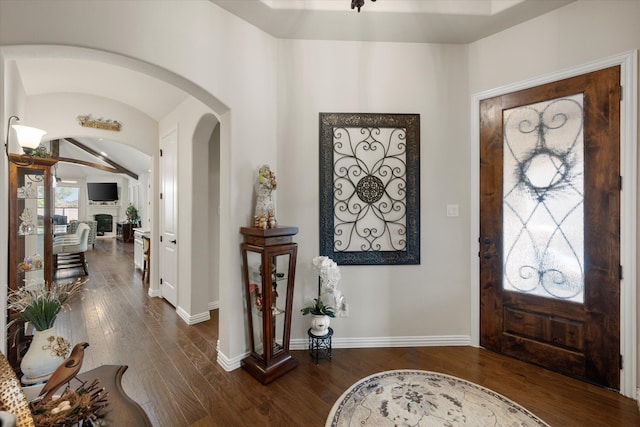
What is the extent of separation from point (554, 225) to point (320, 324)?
216 centimetres

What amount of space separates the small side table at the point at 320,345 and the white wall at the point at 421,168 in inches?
6.3

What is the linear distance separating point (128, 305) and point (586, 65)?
559 cm

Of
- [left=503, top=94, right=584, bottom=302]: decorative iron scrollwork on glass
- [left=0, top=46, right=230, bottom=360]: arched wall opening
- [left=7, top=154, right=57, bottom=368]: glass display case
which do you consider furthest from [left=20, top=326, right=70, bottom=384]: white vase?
[left=503, top=94, right=584, bottom=302]: decorative iron scrollwork on glass

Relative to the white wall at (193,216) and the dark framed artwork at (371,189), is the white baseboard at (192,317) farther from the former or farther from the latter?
the dark framed artwork at (371,189)

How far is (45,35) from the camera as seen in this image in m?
1.43

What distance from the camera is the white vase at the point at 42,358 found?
1219 millimetres

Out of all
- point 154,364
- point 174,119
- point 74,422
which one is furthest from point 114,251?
point 74,422

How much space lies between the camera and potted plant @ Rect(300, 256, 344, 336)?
2314 millimetres

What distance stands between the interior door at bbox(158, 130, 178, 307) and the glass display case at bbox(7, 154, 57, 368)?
3.86 feet

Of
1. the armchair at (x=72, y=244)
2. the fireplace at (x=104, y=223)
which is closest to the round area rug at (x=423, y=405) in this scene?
the armchair at (x=72, y=244)

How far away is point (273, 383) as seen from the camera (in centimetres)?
203

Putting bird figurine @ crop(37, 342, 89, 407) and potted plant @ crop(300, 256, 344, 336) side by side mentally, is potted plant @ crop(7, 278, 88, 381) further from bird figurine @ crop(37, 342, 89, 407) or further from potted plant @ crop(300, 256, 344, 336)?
potted plant @ crop(300, 256, 344, 336)

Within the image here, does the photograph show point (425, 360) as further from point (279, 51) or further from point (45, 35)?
point (45, 35)

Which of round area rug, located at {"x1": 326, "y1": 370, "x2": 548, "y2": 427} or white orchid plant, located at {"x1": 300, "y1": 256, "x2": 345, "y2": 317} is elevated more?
white orchid plant, located at {"x1": 300, "y1": 256, "x2": 345, "y2": 317}
